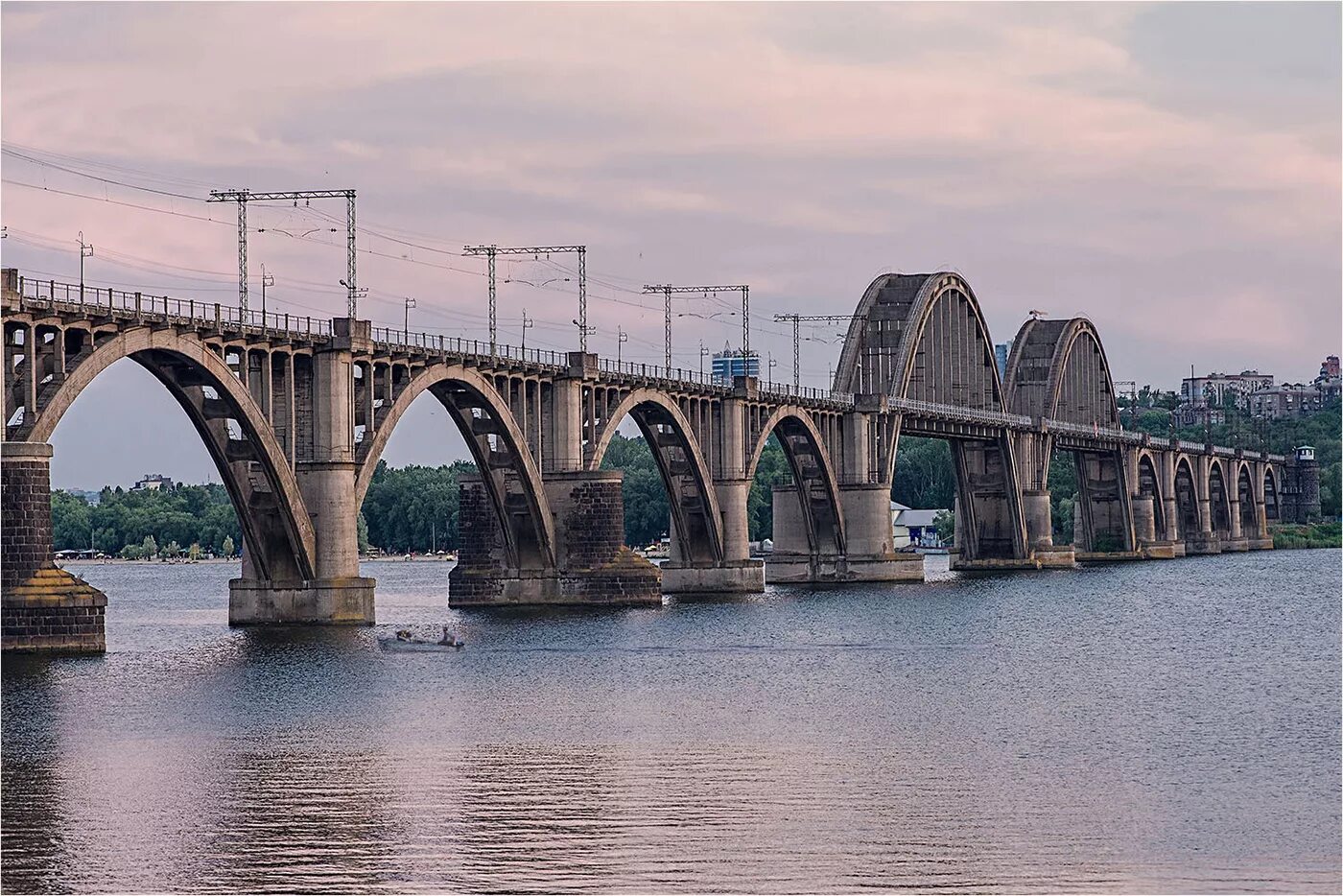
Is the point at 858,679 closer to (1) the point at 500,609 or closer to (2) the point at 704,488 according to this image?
(1) the point at 500,609

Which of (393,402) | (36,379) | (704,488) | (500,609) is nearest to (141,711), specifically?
(36,379)

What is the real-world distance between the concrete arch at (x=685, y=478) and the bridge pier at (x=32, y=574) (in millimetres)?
59365

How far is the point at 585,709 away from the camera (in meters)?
60.8

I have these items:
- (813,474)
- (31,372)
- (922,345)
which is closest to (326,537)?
(31,372)

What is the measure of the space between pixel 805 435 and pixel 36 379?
275ft

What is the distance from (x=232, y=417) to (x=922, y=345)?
10445cm

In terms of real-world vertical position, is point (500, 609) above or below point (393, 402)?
below

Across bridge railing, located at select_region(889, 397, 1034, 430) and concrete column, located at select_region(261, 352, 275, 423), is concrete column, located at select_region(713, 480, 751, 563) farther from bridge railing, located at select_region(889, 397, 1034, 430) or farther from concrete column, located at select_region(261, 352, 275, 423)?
concrete column, located at select_region(261, 352, 275, 423)

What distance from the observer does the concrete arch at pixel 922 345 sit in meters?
176

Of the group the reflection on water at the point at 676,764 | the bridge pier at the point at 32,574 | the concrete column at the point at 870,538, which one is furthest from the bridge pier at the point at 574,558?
the concrete column at the point at 870,538

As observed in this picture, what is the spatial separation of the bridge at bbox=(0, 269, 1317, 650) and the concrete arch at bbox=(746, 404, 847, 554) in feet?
0.70

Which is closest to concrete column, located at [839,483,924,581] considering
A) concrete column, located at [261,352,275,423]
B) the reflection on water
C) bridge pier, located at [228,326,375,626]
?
A: the reflection on water

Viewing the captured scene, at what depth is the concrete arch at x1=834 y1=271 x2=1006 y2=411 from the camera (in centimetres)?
17575

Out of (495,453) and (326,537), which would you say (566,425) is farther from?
(326,537)
